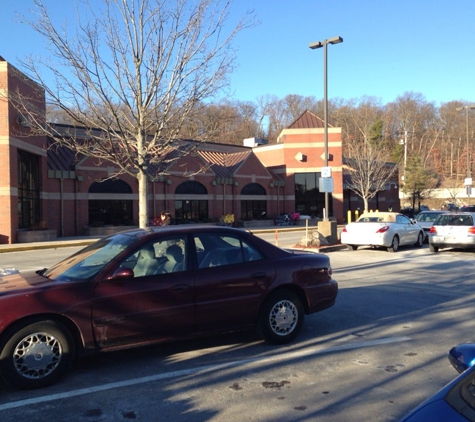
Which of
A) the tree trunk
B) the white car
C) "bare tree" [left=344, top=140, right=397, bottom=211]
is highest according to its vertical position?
"bare tree" [left=344, top=140, right=397, bottom=211]

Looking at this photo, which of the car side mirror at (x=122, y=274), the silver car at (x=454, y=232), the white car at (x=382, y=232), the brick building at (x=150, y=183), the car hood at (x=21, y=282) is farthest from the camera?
the brick building at (x=150, y=183)

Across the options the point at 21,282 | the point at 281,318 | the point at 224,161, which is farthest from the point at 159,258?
the point at 224,161

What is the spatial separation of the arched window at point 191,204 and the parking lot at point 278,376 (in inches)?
1084

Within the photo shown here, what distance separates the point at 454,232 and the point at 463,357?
14675mm

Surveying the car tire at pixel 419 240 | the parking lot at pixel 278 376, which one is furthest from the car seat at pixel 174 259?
the car tire at pixel 419 240

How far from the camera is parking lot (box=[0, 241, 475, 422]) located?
406 cm

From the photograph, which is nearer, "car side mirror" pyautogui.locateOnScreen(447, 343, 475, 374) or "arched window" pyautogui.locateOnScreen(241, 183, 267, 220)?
"car side mirror" pyautogui.locateOnScreen(447, 343, 475, 374)

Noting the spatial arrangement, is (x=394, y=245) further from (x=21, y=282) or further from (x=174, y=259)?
(x=21, y=282)

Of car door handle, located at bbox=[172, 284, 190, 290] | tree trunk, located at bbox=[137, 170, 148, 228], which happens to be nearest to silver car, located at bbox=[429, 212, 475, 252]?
tree trunk, located at bbox=[137, 170, 148, 228]

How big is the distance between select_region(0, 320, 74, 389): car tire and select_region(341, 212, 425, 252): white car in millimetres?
13632

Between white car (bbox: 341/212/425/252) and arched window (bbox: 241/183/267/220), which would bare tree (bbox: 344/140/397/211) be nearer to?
arched window (bbox: 241/183/267/220)

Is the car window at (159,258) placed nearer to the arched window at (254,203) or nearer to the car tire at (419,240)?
the car tire at (419,240)

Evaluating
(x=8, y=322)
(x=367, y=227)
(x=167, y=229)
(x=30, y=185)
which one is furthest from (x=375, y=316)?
(x=30, y=185)

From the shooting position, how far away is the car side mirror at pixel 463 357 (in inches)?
104
